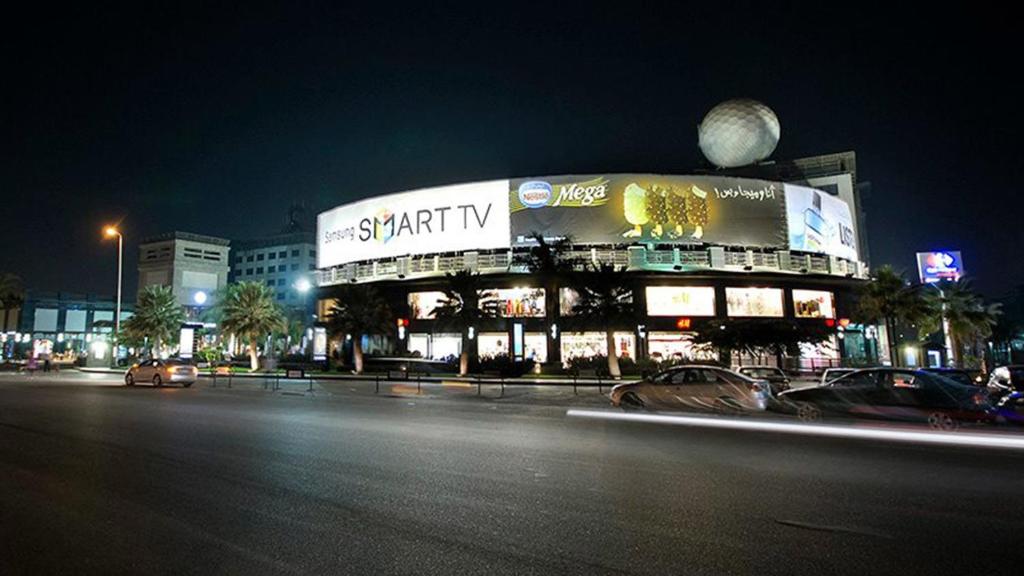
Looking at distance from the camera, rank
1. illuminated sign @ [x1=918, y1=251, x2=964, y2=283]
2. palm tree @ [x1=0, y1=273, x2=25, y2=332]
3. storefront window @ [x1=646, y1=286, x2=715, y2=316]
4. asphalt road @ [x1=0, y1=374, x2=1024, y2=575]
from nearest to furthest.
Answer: asphalt road @ [x1=0, y1=374, x2=1024, y2=575] < illuminated sign @ [x1=918, y1=251, x2=964, y2=283] < storefront window @ [x1=646, y1=286, x2=715, y2=316] < palm tree @ [x1=0, y1=273, x2=25, y2=332]

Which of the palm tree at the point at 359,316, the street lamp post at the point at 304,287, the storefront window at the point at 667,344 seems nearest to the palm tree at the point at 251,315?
the street lamp post at the point at 304,287

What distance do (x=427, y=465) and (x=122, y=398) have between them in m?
16.7

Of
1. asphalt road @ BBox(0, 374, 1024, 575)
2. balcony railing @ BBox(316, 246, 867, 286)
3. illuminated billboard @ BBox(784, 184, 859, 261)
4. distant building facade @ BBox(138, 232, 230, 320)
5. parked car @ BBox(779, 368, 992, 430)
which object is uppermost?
distant building facade @ BBox(138, 232, 230, 320)

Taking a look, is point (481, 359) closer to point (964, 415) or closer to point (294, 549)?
point (964, 415)

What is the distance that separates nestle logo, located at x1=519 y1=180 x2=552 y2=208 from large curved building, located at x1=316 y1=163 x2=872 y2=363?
0.09 meters

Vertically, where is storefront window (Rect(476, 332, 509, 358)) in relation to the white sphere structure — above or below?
below

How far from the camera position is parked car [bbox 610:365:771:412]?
47.1ft

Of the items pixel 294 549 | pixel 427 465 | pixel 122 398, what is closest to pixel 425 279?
pixel 122 398

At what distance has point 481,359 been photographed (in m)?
42.7

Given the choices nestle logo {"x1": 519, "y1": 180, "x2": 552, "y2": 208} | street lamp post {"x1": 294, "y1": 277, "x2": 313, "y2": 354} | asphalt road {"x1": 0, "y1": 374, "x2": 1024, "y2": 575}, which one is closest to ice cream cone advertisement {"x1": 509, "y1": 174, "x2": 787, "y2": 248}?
nestle logo {"x1": 519, "y1": 180, "x2": 552, "y2": 208}

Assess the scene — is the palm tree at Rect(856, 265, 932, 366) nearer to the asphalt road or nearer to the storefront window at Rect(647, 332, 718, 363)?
the storefront window at Rect(647, 332, 718, 363)

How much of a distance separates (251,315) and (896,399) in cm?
4734

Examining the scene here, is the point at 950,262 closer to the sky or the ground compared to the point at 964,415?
closer to the sky

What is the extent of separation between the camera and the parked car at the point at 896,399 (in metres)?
12.2
